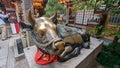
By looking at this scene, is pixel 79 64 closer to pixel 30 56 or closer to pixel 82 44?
pixel 82 44

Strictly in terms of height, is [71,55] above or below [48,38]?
below

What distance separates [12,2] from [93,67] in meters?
4.38

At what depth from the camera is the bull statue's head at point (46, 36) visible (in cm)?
90

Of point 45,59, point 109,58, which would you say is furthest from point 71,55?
point 109,58

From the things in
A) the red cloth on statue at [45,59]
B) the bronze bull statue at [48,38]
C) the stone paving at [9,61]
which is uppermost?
the bronze bull statue at [48,38]

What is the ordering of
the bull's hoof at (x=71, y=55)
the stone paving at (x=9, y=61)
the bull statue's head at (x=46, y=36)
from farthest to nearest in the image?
the stone paving at (x=9, y=61) < the bull's hoof at (x=71, y=55) < the bull statue's head at (x=46, y=36)

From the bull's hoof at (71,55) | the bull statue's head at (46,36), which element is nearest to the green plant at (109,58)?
the bull's hoof at (71,55)

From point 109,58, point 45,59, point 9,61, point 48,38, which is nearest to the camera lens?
point 48,38

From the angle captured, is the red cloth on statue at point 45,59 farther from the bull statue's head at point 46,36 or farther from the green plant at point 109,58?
the green plant at point 109,58

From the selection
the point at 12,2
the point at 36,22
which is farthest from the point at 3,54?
the point at 12,2

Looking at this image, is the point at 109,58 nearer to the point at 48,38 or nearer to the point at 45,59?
the point at 45,59

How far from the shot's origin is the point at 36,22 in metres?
1.04

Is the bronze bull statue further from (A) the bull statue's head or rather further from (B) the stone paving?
(B) the stone paving

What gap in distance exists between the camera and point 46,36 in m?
0.96
